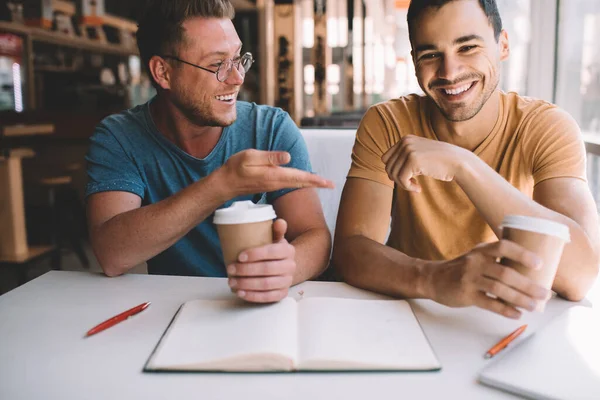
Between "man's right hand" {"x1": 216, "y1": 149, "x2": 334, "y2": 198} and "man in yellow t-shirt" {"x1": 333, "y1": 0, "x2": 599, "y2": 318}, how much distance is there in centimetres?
22

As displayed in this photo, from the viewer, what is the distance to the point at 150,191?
1.61 metres

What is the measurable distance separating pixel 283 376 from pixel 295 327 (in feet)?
0.43

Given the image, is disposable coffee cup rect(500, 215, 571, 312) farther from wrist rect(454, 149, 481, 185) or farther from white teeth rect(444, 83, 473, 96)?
white teeth rect(444, 83, 473, 96)

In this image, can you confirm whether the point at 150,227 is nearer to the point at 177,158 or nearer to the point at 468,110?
the point at 177,158

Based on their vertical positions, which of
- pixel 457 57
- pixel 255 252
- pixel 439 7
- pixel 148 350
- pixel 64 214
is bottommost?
pixel 64 214

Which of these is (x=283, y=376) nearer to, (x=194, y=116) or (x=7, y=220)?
(x=194, y=116)

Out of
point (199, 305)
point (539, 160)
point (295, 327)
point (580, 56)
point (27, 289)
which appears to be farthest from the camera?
point (580, 56)

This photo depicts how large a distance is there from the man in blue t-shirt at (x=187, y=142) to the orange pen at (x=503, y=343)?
52cm

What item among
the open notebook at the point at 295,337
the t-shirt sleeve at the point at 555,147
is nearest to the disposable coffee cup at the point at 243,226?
the open notebook at the point at 295,337

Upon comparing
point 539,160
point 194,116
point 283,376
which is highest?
point 194,116

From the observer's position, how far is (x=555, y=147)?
4.46 ft

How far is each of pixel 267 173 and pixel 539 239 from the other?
547 mm

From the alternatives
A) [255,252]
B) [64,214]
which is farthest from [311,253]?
[64,214]

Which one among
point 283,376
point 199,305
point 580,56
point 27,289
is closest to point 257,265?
point 199,305
